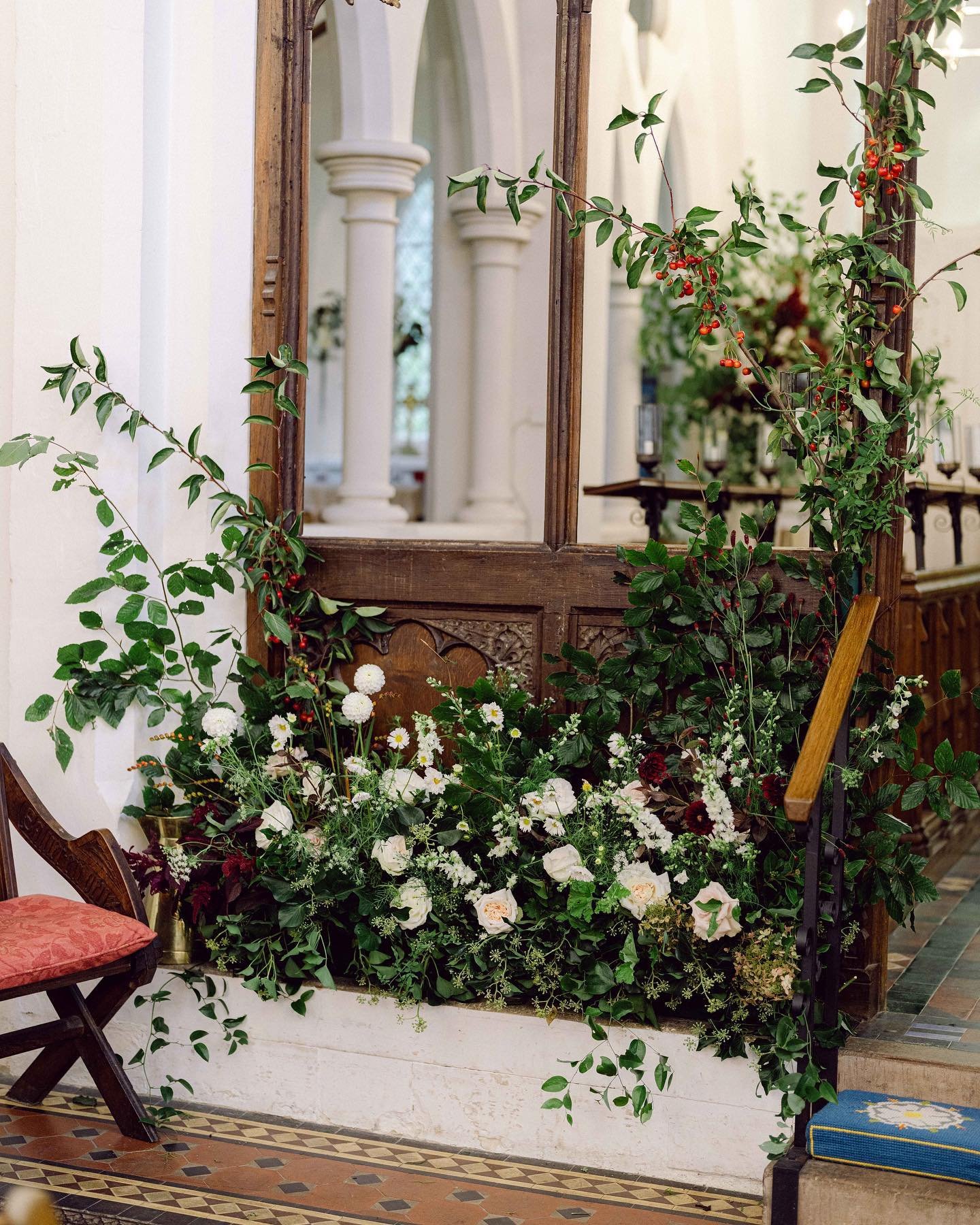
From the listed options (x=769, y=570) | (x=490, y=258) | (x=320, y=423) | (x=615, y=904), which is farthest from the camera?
(x=320, y=423)

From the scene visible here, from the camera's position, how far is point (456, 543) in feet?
13.9

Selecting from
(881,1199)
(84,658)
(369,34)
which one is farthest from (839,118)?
(881,1199)

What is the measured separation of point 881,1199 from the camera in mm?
2951

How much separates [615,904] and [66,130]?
2.53m

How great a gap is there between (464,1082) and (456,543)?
145cm

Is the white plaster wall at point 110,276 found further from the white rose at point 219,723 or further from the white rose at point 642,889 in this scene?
the white rose at point 642,889

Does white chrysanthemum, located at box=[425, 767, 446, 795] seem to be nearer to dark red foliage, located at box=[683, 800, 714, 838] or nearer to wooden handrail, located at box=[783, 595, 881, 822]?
dark red foliage, located at box=[683, 800, 714, 838]

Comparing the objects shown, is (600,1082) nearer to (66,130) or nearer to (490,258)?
(66,130)

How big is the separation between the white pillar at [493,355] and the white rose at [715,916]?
4103 millimetres

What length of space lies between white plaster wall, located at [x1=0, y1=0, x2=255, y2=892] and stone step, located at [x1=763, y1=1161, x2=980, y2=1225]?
6.87ft

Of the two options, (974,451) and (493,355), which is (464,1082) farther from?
(493,355)

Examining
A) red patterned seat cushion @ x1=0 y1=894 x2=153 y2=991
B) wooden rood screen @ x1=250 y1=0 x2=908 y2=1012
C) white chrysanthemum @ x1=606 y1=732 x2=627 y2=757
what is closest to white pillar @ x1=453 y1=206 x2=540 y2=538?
wooden rood screen @ x1=250 y1=0 x2=908 y2=1012

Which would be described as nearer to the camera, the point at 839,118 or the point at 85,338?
the point at 85,338

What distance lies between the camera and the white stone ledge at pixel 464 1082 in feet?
11.3
